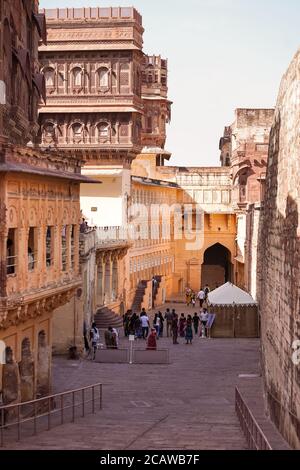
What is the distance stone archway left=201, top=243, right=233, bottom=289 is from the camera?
71.5 meters

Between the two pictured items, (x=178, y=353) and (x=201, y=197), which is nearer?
(x=178, y=353)

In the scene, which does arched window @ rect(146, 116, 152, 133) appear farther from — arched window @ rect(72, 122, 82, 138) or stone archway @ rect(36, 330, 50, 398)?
stone archway @ rect(36, 330, 50, 398)

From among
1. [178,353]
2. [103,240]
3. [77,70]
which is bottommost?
[178,353]

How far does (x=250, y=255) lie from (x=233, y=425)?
29387 mm

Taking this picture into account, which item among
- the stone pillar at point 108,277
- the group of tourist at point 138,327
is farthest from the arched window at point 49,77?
the group of tourist at point 138,327

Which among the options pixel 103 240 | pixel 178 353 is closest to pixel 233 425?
pixel 178 353

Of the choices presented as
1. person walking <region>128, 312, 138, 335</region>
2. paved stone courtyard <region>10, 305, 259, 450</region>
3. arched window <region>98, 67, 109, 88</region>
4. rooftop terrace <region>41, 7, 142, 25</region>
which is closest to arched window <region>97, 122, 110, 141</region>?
arched window <region>98, 67, 109, 88</region>

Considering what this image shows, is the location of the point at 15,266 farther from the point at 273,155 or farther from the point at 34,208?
the point at 273,155

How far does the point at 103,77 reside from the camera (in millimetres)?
49938

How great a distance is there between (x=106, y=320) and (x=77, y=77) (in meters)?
14.7

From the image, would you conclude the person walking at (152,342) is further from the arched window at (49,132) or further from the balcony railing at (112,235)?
the arched window at (49,132)

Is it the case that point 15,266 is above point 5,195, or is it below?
below
